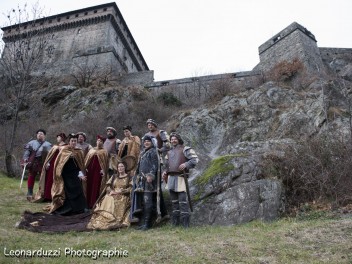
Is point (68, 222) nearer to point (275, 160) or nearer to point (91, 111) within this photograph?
point (275, 160)

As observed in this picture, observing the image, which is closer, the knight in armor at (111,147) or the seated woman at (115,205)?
the seated woman at (115,205)

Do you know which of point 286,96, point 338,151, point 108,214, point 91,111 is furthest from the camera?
point 91,111

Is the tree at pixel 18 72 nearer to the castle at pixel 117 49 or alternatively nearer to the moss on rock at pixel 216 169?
the castle at pixel 117 49

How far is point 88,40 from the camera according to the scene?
3191 cm

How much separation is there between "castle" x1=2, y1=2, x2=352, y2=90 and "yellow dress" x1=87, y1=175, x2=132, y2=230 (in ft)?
50.6

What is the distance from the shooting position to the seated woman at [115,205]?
6163mm

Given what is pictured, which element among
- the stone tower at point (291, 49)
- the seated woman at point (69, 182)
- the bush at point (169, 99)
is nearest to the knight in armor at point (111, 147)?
the seated woman at point (69, 182)

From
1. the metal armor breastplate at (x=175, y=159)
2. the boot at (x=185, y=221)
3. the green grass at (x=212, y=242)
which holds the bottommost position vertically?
the green grass at (x=212, y=242)

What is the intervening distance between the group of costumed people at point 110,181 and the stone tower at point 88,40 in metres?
21.1

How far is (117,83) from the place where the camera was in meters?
26.2

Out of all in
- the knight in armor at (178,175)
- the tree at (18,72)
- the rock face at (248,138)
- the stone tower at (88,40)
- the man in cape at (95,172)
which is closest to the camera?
the knight in armor at (178,175)

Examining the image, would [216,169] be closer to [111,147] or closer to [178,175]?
[178,175]

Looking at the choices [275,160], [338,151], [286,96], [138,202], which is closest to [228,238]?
[138,202]

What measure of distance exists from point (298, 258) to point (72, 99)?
68.5ft
